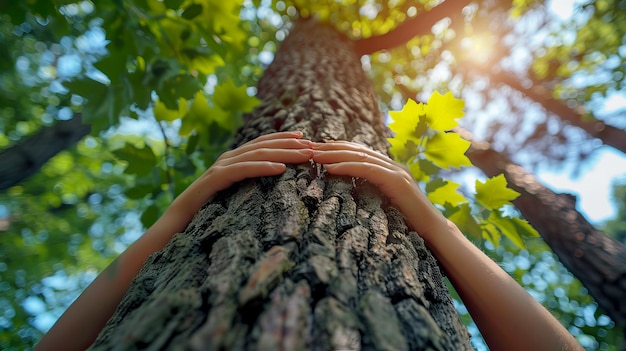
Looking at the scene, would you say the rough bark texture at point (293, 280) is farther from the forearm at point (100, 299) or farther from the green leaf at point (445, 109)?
the green leaf at point (445, 109)

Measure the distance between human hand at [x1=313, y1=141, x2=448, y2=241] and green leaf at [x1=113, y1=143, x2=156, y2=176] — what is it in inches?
41.7

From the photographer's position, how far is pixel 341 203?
951 mm

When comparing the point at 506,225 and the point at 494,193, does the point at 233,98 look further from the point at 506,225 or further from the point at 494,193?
the point at 506,225

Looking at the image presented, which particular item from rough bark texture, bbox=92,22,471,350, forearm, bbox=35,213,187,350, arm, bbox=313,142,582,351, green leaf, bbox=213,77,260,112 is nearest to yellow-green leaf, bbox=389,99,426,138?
arm, bbox=313,142,582,351

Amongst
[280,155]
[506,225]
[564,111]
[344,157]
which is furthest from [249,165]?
[564,111]

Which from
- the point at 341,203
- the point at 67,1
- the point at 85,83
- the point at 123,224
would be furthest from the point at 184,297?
the point at 123,224

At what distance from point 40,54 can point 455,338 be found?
671 centimetres

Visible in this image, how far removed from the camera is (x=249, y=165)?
1025 mm

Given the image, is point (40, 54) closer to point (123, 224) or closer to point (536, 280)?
point (123, 224)

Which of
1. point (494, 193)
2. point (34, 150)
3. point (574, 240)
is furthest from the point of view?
point (34, 150)

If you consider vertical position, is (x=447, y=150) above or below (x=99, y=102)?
above

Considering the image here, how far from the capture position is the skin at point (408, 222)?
86 cm

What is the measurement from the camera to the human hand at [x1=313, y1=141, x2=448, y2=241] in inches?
40.2

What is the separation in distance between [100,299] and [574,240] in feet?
10.5
